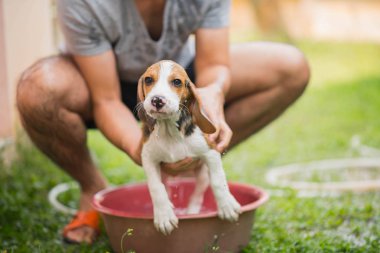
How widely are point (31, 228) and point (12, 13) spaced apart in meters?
1.77

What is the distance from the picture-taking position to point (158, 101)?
173cm

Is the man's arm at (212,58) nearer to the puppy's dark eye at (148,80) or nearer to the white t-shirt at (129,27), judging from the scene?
the white t-shirt at (129,27)

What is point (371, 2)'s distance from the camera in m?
13.1

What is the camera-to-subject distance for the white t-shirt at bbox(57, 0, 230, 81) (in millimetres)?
2486

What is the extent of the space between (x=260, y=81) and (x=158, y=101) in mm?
1176

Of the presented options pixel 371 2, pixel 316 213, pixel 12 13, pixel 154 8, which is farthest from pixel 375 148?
pixel 371 2

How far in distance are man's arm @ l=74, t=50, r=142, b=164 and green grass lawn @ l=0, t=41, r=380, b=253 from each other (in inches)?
19.7

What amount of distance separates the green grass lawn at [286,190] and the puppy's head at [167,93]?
28.3 inches

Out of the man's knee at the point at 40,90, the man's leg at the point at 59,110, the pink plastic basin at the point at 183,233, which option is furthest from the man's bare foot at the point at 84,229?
the man's knee at the point at 40,90

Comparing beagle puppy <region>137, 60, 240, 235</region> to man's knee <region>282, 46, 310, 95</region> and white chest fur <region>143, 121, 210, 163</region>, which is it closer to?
white chest fur <region>143, 121, 210, 163</region>

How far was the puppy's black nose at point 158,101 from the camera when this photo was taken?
68.0 inches

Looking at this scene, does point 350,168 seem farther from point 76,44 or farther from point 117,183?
point 76,44

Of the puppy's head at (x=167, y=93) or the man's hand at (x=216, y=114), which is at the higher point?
the puppy's head at (x=167, y=93)

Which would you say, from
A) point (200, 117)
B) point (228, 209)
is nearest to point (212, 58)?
point (200, 117)
